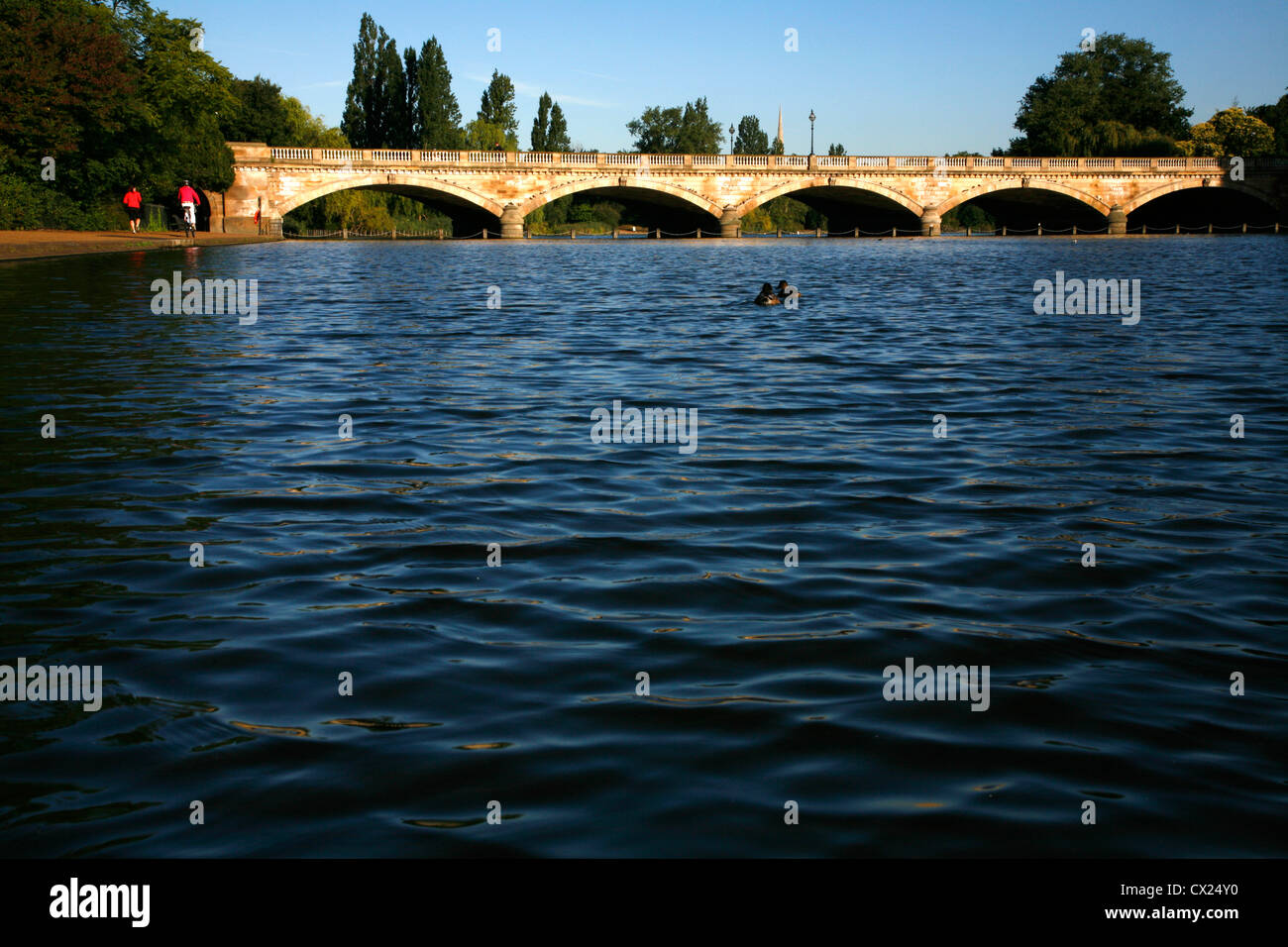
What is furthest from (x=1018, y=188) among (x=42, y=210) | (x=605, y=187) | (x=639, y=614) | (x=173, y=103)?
(x=639, y=614)

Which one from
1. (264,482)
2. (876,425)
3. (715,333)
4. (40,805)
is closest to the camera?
(40,805)

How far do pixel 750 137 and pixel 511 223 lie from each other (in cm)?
6991

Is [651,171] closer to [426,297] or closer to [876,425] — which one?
[426,297]

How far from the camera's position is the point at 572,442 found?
821 centimetres

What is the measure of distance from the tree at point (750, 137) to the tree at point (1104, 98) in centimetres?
3516

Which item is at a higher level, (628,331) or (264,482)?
(628,331)

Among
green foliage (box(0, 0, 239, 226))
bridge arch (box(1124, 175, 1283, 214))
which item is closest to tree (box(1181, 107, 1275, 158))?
bridge arch (box(1124, 175, 1283, 214))

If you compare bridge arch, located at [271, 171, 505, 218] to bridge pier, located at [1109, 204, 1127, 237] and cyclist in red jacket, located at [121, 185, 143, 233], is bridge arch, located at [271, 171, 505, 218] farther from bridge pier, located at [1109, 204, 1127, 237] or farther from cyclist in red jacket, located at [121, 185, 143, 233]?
bridge pier, located at [1109, 204, 1127, 237]

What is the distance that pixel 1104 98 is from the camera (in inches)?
3728

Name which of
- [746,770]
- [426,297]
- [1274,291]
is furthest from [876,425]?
[1274,291]

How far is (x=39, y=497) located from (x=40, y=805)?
3.75 m

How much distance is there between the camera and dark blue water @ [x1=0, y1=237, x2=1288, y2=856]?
3.12 m

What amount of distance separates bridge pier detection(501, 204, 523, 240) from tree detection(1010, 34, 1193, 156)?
146ft

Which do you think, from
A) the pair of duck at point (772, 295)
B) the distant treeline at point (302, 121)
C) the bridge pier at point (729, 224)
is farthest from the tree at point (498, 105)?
the pair of duck at point (772, 295)
